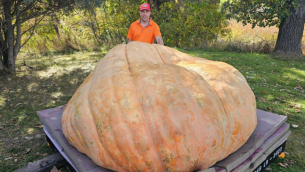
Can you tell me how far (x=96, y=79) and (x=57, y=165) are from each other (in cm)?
107

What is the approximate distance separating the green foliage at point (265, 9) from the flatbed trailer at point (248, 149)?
6.13 metres

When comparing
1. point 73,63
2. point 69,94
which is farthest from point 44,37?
point 69,94

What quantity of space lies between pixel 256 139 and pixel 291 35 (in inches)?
297

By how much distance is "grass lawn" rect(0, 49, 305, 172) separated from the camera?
2844mm

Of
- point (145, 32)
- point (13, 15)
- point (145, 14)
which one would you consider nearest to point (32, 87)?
point (13, 15)

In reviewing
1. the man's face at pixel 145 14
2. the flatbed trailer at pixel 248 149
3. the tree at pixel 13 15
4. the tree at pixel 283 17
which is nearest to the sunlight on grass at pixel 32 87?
the tree at pixel 13 15

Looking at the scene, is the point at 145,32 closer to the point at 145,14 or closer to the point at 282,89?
the point at 145,14

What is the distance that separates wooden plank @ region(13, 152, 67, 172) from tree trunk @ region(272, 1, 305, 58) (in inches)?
335

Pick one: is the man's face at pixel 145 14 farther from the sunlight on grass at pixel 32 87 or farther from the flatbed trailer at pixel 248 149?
the sunlight on grass at pixel 32 87

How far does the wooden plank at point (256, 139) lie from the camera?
189cm

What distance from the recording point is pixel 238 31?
1230cm

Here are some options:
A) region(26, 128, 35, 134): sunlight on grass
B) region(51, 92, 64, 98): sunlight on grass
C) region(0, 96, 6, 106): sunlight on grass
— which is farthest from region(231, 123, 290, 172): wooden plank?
region(0, 96, 6, 106): sunlight on grass

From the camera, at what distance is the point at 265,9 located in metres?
7.86

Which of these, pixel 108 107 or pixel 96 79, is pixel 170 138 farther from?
pixel 96 79
